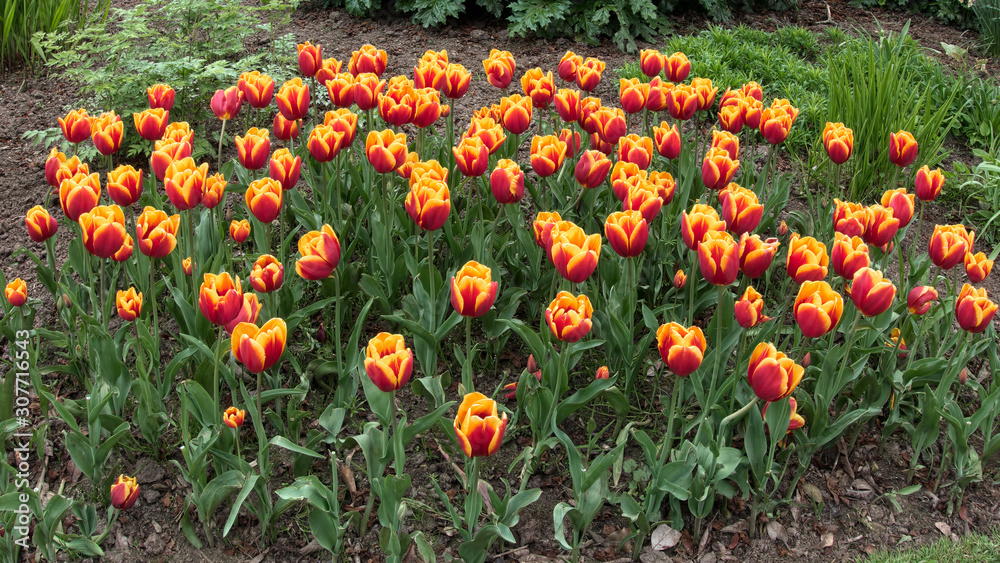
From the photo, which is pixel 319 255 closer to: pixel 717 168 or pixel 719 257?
pixel 719 257

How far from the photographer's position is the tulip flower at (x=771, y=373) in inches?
68.6

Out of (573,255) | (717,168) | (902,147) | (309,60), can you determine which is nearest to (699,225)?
(573,255)

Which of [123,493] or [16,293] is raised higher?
[16,293]

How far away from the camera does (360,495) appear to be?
2.33m

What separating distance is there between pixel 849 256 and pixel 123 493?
6.72 feet

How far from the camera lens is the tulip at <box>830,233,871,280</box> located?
80.5 inches

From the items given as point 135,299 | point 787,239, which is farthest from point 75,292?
point 787,239

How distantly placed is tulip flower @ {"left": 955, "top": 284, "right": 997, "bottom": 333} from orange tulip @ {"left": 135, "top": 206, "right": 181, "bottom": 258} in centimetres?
221

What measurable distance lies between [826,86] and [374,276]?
10.7 feet

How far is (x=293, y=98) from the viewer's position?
2.74m

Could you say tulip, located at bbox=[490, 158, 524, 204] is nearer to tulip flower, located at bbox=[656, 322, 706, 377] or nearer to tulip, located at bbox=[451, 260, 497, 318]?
tulip, located at bbox=[451, 260, 497, 318]

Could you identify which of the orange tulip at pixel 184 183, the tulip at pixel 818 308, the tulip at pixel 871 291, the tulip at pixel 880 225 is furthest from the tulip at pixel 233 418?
the tulip at pixel 880 225

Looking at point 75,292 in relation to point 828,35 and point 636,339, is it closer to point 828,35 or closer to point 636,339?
point 636,339

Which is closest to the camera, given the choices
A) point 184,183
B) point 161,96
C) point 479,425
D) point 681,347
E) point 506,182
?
point 479,425
